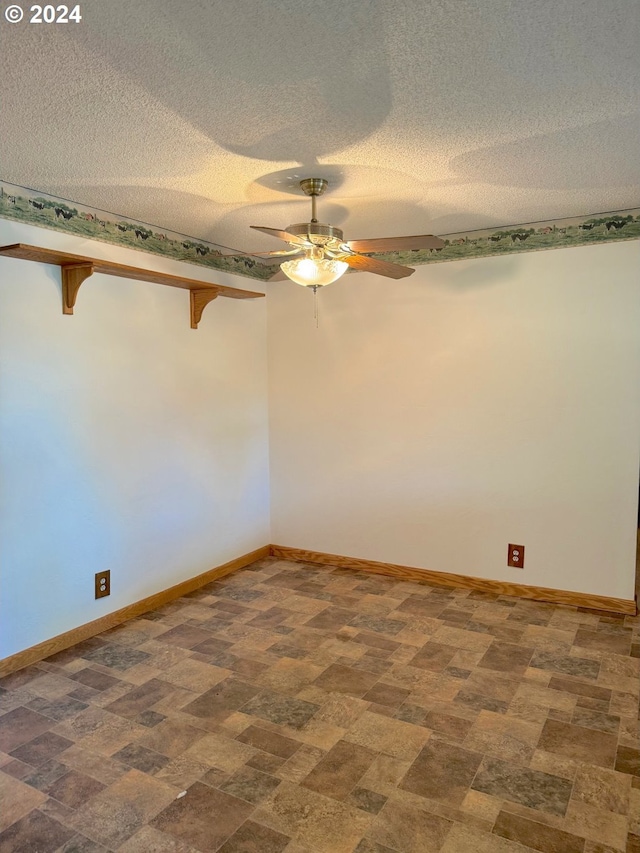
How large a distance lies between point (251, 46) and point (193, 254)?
2234 millimetres

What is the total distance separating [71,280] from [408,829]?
2.66 m

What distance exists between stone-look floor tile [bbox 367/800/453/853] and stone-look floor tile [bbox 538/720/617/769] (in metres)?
0.59

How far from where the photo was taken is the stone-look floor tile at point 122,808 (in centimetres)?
172

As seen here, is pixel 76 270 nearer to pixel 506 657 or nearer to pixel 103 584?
pixel 103 584

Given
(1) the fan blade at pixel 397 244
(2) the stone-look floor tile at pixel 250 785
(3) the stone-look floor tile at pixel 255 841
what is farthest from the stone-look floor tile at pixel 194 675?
(1) the fan blade at pixel 397 244

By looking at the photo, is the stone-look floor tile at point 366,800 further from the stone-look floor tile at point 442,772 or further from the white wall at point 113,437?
the white wall at point 113,437

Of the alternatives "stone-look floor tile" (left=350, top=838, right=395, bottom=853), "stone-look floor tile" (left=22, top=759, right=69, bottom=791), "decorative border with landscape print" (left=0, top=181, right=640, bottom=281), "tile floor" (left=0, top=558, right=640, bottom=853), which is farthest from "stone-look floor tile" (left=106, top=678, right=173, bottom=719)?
"decorative border with landscape print" (left=0, top=181, right=640, bottom=281)

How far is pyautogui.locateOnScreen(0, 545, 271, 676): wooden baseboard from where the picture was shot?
271 centimetres

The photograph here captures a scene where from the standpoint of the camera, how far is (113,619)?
3.17m

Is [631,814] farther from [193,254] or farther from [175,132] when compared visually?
[193,254]

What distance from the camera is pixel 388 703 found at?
2.39 m

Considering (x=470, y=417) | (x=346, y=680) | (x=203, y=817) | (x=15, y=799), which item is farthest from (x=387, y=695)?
(x=470, y=417)

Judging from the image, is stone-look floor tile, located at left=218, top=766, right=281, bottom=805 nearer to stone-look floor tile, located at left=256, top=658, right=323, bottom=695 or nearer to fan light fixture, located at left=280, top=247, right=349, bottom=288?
stone-look floor tile, located at left=256, top=658, right=323, bottom=695

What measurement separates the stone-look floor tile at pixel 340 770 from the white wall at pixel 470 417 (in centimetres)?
185
